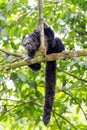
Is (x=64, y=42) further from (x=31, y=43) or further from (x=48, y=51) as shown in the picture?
(x=31, y=43)

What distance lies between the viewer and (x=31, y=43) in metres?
2.67

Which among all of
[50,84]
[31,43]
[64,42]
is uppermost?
[31,43]

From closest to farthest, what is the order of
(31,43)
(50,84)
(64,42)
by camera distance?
(31,43)
(50,84)
(64,42)

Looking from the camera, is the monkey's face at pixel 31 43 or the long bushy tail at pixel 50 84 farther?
the long bushy tail at pixel 50 84

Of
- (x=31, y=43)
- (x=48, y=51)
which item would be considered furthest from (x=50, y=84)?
(x=31, y=43)

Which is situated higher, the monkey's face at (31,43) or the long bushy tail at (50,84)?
the monkey's face at (31,43)

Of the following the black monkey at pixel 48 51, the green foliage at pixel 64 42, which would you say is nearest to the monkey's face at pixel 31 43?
the black monkey at pixel 48 51

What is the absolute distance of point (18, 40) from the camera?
316 cm

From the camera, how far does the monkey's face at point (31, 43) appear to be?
265cm

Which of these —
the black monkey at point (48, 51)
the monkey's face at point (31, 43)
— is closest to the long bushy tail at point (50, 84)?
the black monkey at point (48, 51)

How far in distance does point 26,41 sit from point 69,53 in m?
0.53

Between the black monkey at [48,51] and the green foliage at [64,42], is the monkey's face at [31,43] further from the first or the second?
the green foliage at [64,42]

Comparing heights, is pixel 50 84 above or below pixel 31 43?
below

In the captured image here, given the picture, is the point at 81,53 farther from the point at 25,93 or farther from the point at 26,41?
the point at 25,93
